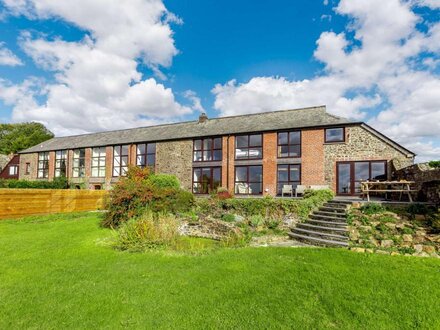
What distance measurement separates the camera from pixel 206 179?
22062 millimetres

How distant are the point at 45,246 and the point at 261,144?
15537mm

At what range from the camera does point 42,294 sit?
188 inches

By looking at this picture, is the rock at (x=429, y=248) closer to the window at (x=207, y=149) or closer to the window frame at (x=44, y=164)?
the window at (x=207, y=149)

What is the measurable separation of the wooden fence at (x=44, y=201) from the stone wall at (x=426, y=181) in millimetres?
20584

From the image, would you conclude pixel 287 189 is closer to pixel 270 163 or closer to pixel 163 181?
pixel 270 163

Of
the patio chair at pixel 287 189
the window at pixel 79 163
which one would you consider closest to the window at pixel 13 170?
the window at pixel 79 163

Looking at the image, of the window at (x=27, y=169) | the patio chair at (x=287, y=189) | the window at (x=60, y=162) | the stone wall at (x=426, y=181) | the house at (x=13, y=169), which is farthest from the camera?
the house at (x=13, y=169)

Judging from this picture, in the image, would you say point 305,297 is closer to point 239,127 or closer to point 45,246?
point 45,246

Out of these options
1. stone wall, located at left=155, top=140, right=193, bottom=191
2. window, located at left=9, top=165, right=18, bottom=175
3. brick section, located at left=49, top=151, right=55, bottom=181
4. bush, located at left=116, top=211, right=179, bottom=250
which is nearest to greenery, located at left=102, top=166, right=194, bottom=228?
bush, located at left=116, top=211, right=179, bottom=250

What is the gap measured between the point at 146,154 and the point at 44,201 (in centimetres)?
1017

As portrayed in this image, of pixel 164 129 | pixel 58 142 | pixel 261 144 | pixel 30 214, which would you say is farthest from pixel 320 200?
pixel 58 142

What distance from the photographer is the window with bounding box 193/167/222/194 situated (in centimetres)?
2164

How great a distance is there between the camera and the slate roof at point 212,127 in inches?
766

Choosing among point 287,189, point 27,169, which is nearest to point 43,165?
point 27,169
